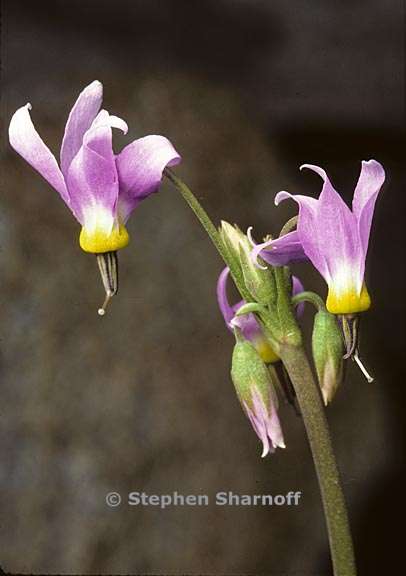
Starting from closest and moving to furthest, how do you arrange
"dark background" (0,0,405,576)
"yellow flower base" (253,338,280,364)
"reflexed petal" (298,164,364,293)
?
1. "reflexed petal" (298,164,364,293)
2. "yellow flower base" (253,338,280,364)
3. "dark background" (0,0,405,576)

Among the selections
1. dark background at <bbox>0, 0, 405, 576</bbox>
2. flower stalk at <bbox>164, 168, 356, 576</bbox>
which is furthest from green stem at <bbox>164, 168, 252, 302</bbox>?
dark background at <bbox>0, 0, 405, 576</bbox>

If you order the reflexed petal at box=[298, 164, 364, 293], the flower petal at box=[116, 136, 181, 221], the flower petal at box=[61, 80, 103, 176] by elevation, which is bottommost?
the reflexed petal at box=[298, 164, 364, 293]

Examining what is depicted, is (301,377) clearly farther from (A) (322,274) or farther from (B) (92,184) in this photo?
(B) (92,184)

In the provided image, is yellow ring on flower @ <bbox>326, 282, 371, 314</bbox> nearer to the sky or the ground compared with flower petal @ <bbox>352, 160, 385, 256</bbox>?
nearer to the ground

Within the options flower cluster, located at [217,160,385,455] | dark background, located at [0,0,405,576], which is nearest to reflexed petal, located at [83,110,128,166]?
flower cluster, located at [217,160,385,455]

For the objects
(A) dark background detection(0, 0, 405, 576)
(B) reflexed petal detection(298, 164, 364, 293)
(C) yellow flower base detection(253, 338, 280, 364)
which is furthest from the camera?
(A) dark background detection(0, 0, 405, 576)

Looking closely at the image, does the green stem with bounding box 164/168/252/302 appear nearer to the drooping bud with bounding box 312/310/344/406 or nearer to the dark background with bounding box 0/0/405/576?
the drooping bud with bounding box 312/310/344/406

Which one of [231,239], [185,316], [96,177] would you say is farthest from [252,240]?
[185,316]

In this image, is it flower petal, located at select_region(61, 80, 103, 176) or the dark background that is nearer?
flower petal, located at select_region(61, 80, 103, 176)

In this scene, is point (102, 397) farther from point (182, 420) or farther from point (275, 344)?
point (275, 344)
